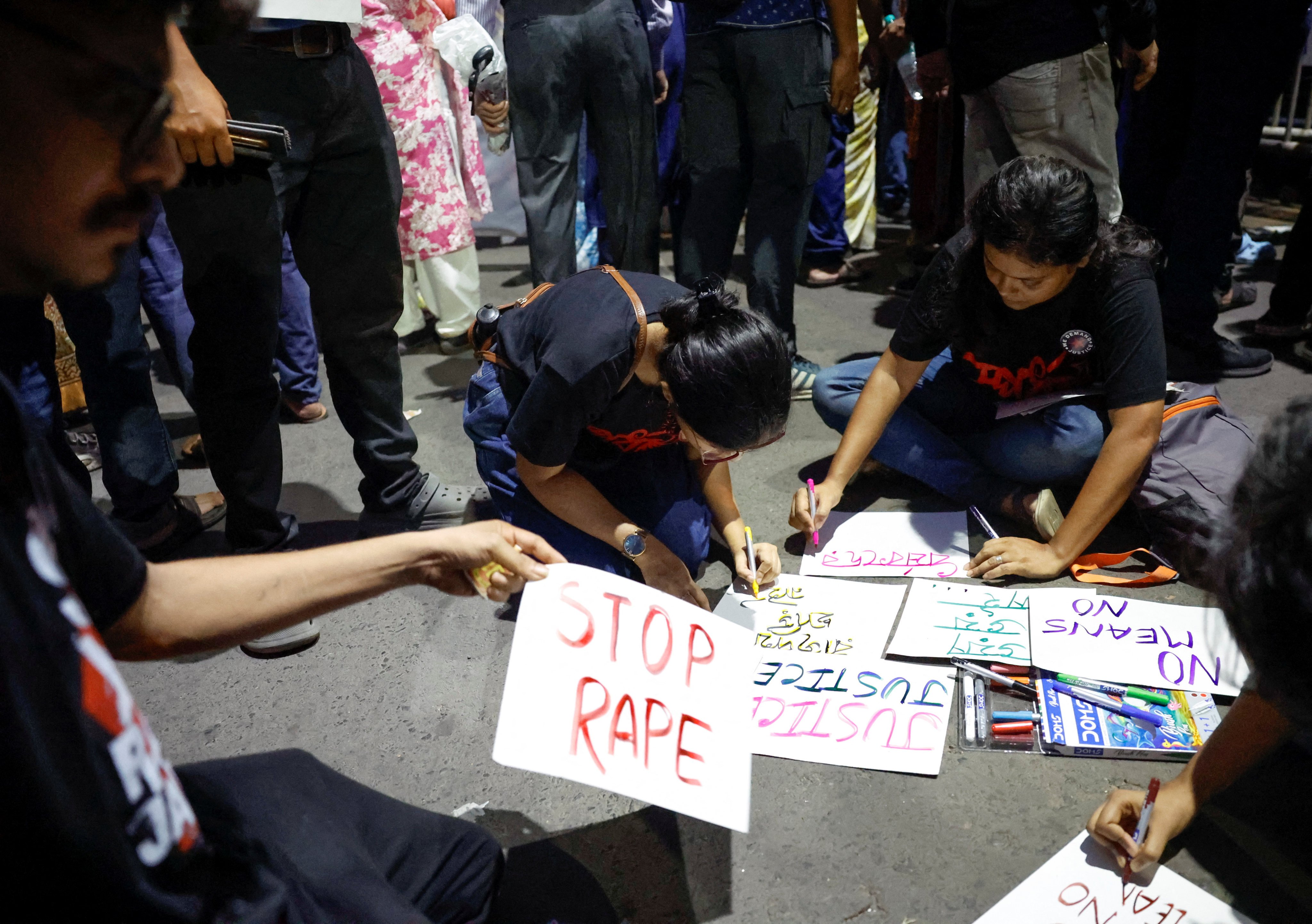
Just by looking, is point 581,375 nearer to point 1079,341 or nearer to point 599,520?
point 599,520

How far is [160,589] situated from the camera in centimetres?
87

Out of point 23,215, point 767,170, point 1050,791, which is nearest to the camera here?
point 23,215

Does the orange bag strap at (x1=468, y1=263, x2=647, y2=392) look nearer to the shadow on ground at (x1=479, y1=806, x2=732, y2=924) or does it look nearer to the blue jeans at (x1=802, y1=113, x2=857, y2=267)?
the shadow on ground at (x1=479, y1=806, x2=732, y2=924)

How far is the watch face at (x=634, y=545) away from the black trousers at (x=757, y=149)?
111 cm

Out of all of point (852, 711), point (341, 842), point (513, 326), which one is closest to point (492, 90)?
point (513, 326)

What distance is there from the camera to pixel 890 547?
2.01 metres

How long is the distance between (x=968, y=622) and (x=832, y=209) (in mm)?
2723

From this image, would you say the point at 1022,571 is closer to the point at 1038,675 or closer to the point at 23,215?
the point at 1038,675

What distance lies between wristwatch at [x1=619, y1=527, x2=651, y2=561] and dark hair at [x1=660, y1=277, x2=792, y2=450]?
31 centimetres

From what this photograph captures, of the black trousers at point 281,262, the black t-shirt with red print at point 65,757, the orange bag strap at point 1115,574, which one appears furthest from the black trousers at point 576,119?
the black t-shirt with red print at point 65,757

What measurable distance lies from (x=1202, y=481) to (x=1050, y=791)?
0.79 meters

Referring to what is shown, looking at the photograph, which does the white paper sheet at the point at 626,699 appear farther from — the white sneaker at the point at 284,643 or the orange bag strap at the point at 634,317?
the white sneaker at the point at 284,643

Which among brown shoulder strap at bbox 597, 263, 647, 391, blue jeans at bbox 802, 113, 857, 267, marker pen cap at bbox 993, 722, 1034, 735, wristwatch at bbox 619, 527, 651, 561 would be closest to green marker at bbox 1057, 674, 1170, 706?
marker pen cap at bbox 993, 722, 1034, 735

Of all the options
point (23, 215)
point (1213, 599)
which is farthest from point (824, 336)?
point (23, 215)
